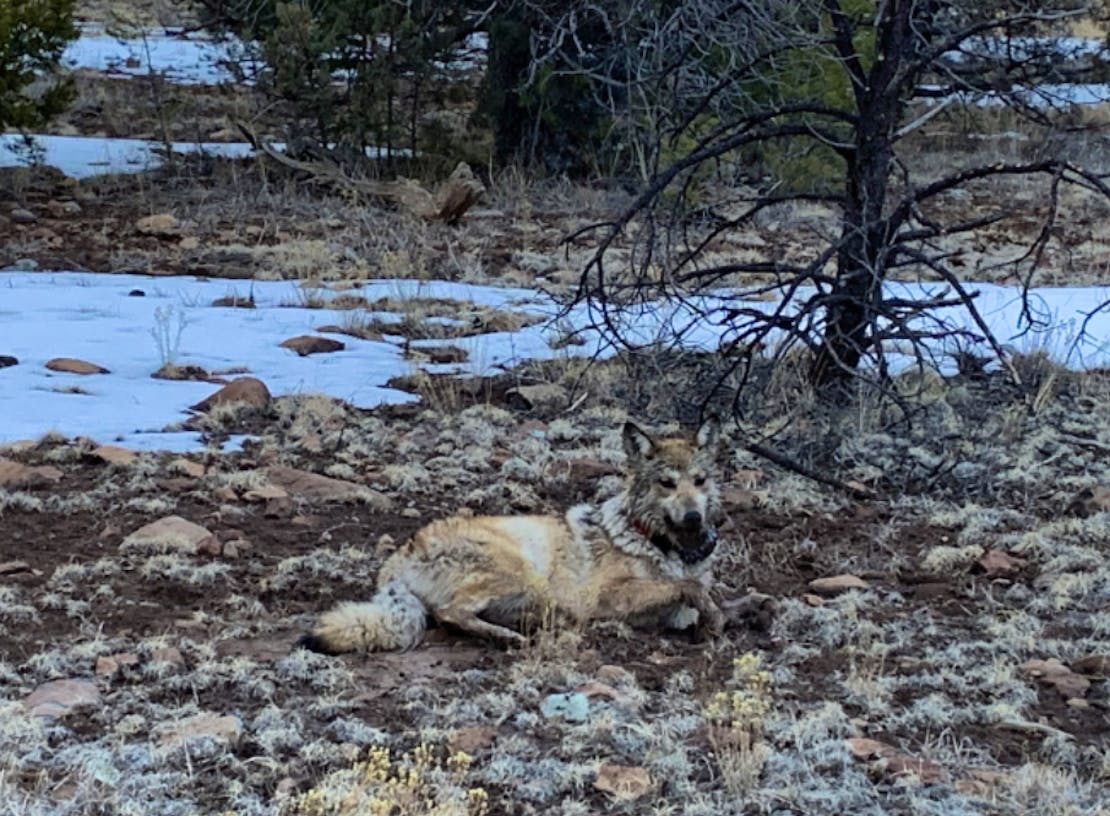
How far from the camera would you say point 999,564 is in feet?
22.9

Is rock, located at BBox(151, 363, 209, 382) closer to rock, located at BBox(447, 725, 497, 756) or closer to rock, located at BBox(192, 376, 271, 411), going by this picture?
rock, located at BBox(192, 376, 271, 411)

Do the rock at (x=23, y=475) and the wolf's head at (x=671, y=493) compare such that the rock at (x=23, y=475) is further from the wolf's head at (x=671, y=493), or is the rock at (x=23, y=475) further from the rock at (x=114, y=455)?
the wolf's head at (x=671, y=493)

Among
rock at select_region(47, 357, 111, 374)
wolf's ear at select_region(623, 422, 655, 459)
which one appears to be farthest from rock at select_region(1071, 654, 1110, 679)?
rock at select_region(47, 357, 111, 374)

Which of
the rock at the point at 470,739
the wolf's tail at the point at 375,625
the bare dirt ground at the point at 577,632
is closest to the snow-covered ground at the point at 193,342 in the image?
the bare dirt ground at the point at 577,632

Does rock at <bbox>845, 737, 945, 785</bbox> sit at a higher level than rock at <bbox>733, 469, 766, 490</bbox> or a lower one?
lower

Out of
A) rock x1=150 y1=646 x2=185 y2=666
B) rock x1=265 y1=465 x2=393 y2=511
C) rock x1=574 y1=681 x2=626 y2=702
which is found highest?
rock x1=265 y1=465 x2=393 y2=511

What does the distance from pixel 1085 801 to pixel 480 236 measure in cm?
1206

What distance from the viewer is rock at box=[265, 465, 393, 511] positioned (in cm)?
785

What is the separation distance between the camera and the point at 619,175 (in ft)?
63.8

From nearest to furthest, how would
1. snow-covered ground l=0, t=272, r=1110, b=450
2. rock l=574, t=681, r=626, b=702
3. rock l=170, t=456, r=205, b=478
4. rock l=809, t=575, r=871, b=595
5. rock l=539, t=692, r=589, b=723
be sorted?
1. rock l=539, t=692, r=589, b=723
2. rock l=574, t=681, r=626, b=702
3. rock l=809, t=575, r=871, b=595
4. rock l=170, t=456, r=205, b=478
5. snow-covered ground l=0, t=272, r=1110, b=450

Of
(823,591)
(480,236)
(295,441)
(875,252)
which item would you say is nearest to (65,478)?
(295,441)

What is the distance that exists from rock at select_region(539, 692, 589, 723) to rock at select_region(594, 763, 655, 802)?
0.46 meters


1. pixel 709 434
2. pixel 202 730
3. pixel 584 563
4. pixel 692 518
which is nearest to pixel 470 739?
pixel 202 730

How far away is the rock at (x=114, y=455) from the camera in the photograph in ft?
26.8
